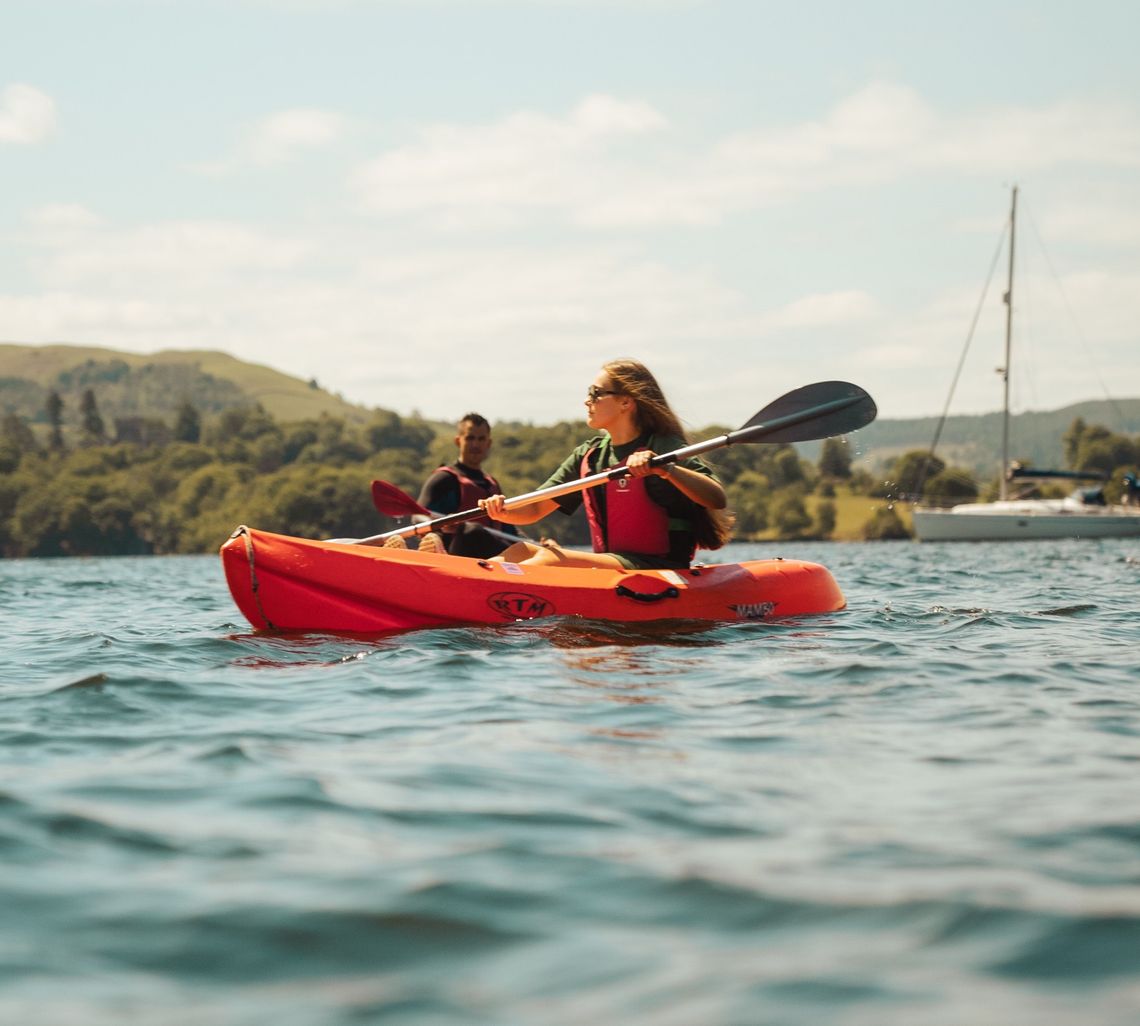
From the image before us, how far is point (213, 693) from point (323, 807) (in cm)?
203

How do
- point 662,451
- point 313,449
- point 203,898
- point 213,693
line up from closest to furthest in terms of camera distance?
point 203,898
point 213,693
point 662,451
point 313,449

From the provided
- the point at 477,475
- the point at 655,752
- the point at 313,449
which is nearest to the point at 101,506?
the point at 313,449

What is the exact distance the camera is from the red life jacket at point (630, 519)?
7555 mm

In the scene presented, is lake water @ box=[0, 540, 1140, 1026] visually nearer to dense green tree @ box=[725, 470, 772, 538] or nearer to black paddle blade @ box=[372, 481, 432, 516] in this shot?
black paddle blade @ box=[372, 481, 432, 516]

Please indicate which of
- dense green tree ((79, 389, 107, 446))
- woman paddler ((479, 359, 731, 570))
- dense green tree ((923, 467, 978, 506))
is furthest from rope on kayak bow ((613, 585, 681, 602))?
dense green tree ((79, 389, 107, 446))

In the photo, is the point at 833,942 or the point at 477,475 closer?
the point at 833,942

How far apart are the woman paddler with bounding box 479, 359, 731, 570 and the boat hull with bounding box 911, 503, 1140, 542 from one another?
38930mm

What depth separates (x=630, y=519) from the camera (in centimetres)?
764

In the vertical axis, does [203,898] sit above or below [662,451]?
below

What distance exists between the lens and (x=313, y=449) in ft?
372

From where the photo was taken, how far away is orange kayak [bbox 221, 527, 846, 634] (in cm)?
708

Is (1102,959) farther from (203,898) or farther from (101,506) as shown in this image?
(101,506)

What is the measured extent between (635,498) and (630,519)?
0.15 metres

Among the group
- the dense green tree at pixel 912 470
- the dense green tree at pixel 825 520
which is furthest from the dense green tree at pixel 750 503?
the dense green tree at pixel 912 470
